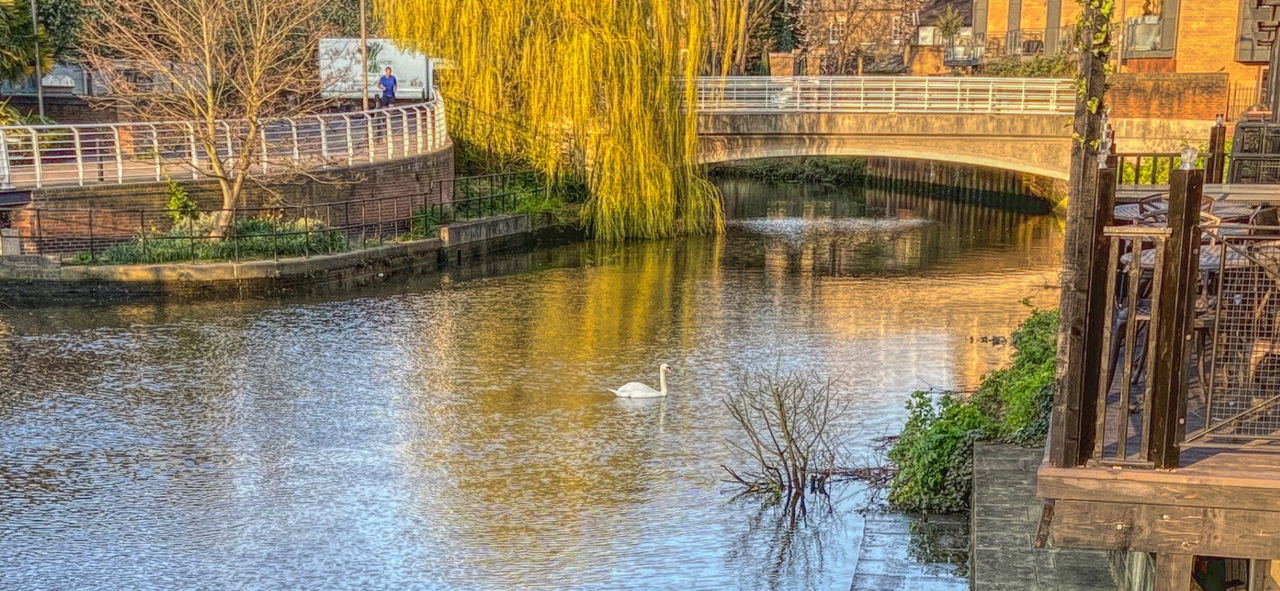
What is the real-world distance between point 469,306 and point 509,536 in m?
11.5

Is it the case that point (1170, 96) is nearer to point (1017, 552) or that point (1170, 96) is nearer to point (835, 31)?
point (1017, 552)

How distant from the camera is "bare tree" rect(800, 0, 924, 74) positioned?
64812 mm

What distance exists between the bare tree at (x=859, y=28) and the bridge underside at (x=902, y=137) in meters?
28.0

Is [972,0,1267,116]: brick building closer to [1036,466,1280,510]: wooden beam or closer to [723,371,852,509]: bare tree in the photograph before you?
[723,371,852,509]: bare tree

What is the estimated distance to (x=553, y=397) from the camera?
1631 cm

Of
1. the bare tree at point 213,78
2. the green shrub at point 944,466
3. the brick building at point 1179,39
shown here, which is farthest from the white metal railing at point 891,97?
the green shrub at point 944,466

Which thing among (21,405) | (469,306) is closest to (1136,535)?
(21,405)

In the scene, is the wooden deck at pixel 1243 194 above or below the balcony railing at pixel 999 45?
below

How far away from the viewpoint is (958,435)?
457 inches

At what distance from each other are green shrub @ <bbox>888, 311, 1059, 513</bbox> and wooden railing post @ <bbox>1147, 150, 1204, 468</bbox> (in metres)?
5.45

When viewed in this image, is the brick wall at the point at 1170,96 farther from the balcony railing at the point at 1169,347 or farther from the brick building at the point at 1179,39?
the balcony railing at the point at 1169,347

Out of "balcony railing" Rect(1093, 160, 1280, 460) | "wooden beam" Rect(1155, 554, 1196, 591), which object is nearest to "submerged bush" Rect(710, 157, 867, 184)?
"balcony railing" Rect(1093, 160, 1280, 460)

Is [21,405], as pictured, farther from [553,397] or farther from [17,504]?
[553,397]

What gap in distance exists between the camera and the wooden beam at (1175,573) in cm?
539
